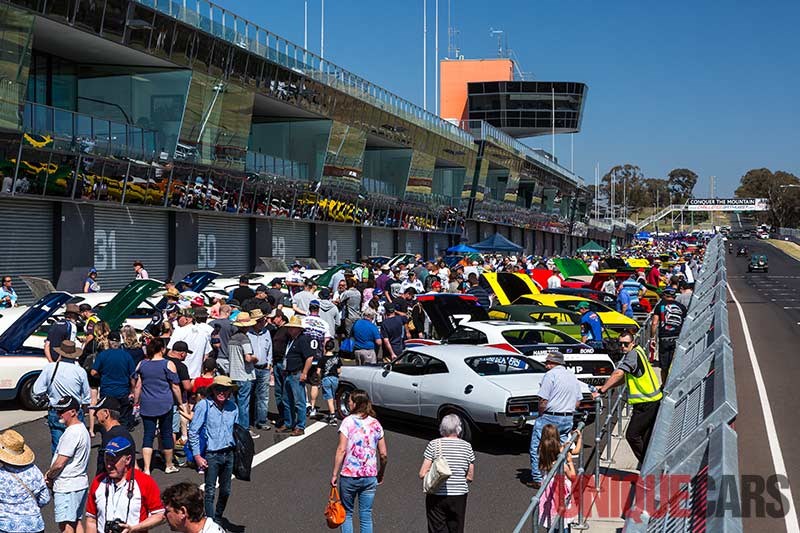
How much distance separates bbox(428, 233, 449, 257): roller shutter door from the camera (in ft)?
198

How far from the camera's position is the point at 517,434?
1197cm

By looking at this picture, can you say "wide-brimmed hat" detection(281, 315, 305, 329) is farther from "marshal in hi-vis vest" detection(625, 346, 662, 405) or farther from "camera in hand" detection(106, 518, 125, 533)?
"camera in hand" detection(106, 518, 125, 533)

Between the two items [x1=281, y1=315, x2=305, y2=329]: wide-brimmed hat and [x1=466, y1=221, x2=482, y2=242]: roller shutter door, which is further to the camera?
[x1=466, y1=221, x2=482, y2=242]: roller shutter door

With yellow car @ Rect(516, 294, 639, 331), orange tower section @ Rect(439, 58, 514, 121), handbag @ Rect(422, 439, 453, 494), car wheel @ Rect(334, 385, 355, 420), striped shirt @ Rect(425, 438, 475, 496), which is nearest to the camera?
handbag @ Rect(422, 439, 453, 494)

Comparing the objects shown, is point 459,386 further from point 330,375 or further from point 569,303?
point 569,303

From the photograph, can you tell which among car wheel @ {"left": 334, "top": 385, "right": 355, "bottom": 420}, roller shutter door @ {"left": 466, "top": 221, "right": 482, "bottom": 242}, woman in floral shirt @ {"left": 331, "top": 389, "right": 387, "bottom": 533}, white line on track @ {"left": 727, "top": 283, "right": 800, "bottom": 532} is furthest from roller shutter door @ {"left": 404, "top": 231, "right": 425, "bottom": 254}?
woman in floral shirt @ {"left": 331, "top": 389, "right": 387, "bottom": 533}

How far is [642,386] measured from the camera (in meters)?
9.94

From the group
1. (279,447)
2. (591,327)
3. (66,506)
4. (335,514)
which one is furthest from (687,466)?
(591,327)

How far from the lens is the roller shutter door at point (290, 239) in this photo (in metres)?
39.8

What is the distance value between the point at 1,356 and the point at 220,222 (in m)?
21.5

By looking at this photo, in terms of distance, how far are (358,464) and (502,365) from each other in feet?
17.7

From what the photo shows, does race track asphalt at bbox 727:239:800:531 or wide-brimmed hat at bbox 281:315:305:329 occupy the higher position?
wide-brimmed hat at bbox 281:315:305:329

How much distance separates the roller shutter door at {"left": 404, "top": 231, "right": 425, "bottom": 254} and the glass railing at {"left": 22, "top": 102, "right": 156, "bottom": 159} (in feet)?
93.3

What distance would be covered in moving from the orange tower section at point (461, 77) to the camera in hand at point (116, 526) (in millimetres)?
99460
